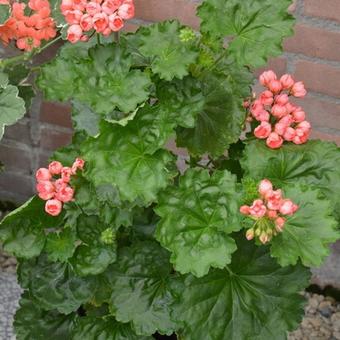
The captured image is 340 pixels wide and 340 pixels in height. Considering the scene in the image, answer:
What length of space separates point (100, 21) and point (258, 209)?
1.16 feet

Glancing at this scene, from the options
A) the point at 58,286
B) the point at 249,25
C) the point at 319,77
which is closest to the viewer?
the point at 249,25

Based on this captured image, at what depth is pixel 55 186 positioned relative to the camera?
1129mm

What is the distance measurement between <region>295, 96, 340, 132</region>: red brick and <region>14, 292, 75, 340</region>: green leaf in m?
0.74

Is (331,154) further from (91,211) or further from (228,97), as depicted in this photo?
(91,211)

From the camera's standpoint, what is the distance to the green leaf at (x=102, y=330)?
4.21 feet

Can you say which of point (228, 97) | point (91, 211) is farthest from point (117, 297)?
point (228, 97)

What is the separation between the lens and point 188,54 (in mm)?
1037

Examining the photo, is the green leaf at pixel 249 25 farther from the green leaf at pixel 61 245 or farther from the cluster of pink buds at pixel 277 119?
the green leaf at pixel 61 245

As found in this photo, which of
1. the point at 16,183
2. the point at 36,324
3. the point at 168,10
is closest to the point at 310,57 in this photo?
the point at 168,10

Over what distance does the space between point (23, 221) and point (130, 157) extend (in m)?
0.33

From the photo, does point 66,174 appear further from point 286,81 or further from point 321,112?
point 321,112

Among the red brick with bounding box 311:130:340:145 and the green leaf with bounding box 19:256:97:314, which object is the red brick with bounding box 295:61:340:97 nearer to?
the red brick with bounding box 311:130:340:145

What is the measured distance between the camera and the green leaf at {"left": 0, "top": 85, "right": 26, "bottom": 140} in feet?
4.02

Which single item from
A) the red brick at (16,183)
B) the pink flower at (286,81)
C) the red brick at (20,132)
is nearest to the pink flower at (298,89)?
the pink flower at (286,81)
